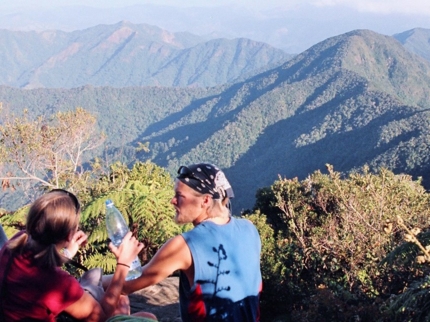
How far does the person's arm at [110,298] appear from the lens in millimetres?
1993

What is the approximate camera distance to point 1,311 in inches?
77.5

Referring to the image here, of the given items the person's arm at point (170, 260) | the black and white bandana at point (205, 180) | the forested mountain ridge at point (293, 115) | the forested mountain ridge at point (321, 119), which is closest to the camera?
the person's arm at point (170, 260)

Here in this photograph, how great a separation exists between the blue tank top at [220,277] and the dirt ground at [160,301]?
202 centimetres

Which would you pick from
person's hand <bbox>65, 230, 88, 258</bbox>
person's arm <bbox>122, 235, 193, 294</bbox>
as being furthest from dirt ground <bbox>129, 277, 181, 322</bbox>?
person's arm <bbox>122, 235, 193, 294</bbox>

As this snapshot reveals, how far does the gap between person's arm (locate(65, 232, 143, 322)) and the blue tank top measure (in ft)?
0.93

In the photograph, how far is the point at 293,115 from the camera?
116 m

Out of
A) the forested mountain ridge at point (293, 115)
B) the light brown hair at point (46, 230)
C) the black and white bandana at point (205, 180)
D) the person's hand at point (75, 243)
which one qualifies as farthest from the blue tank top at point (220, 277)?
the forested mountain ridge at point (293, 115)

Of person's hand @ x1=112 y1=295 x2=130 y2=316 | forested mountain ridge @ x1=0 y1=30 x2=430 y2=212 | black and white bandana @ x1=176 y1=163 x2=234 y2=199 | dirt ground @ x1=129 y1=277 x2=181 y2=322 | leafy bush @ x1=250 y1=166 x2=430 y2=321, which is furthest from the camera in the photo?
forested mountain ridge @ x1=0 y1=30 x2=430 y2=212

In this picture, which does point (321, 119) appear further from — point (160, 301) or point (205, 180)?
point (205, 180)

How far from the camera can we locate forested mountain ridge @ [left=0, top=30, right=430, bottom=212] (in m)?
68.3

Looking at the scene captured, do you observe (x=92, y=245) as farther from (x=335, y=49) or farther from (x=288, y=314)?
(x=335, y=49)

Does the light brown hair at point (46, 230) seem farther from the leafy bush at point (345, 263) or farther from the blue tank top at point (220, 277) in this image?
the leafy bush at point (345, 263)

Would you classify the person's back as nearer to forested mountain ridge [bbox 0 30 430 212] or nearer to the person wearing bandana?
the person wearing bandana

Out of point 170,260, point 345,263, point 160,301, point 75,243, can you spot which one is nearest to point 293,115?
point 345,263
